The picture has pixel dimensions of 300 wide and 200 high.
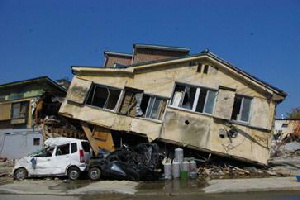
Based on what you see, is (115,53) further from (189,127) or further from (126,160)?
(126,160)

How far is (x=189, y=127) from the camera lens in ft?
68.5

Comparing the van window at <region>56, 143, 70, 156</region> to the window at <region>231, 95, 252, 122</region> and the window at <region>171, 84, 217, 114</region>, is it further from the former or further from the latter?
the window at <region>231, 95, 252, 122</region>

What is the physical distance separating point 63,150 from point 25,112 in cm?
880

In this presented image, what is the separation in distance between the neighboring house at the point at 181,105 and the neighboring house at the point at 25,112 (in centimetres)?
374

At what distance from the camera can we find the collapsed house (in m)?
23.7

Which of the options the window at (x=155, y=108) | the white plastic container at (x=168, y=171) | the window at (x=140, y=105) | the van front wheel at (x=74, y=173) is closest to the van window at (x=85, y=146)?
the van front wheel at (x=74, y=173)

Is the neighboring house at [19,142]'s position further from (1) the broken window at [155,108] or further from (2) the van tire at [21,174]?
(1) the broken window at [155,108]

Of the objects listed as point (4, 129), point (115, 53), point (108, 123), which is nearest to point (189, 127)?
point (108, 123)

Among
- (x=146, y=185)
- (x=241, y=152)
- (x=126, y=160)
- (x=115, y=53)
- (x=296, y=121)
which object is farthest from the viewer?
(x=296, y=121)

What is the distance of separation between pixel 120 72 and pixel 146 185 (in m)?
8.21

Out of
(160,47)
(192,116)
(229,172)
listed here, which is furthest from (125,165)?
(160,47)

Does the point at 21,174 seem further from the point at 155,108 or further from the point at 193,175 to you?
the point at 193,175

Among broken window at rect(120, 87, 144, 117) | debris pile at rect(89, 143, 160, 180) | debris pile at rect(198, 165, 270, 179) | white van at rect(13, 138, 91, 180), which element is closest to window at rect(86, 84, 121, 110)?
broken window at rect(120, 87, 144, 117)

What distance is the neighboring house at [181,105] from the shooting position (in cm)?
2078
